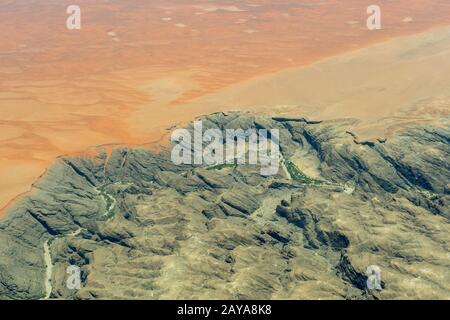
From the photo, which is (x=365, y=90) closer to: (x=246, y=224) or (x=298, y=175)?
(x=298, y=175)

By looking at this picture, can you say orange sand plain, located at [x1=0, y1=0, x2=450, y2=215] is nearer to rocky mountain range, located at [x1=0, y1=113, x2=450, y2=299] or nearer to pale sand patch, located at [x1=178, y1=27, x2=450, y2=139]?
pale sand patch, located at [x1=178, y1=27, x2=450, y2=139]

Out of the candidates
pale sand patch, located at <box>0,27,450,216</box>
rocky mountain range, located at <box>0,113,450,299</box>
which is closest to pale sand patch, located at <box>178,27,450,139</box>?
pale sand patch, located at <box>0,27,450,216</box>

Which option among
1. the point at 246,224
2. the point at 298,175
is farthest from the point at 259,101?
the point at 246,224

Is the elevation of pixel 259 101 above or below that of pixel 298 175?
above

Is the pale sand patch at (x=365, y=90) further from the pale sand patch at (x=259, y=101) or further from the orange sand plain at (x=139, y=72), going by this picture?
the orange sand plain at (x=139, y=72)

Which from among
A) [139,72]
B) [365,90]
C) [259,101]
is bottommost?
[259,101]

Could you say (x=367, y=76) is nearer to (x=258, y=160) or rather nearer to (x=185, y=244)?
(x=258, y=160)

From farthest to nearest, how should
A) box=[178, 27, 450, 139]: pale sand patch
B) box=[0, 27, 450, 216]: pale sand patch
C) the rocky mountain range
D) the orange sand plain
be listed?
box=[178, 27, 450, 139]: pale sand patch
the orange sand plain
box=[0, 27, 450, 216]: pale sand patch
the rocky mountain range
